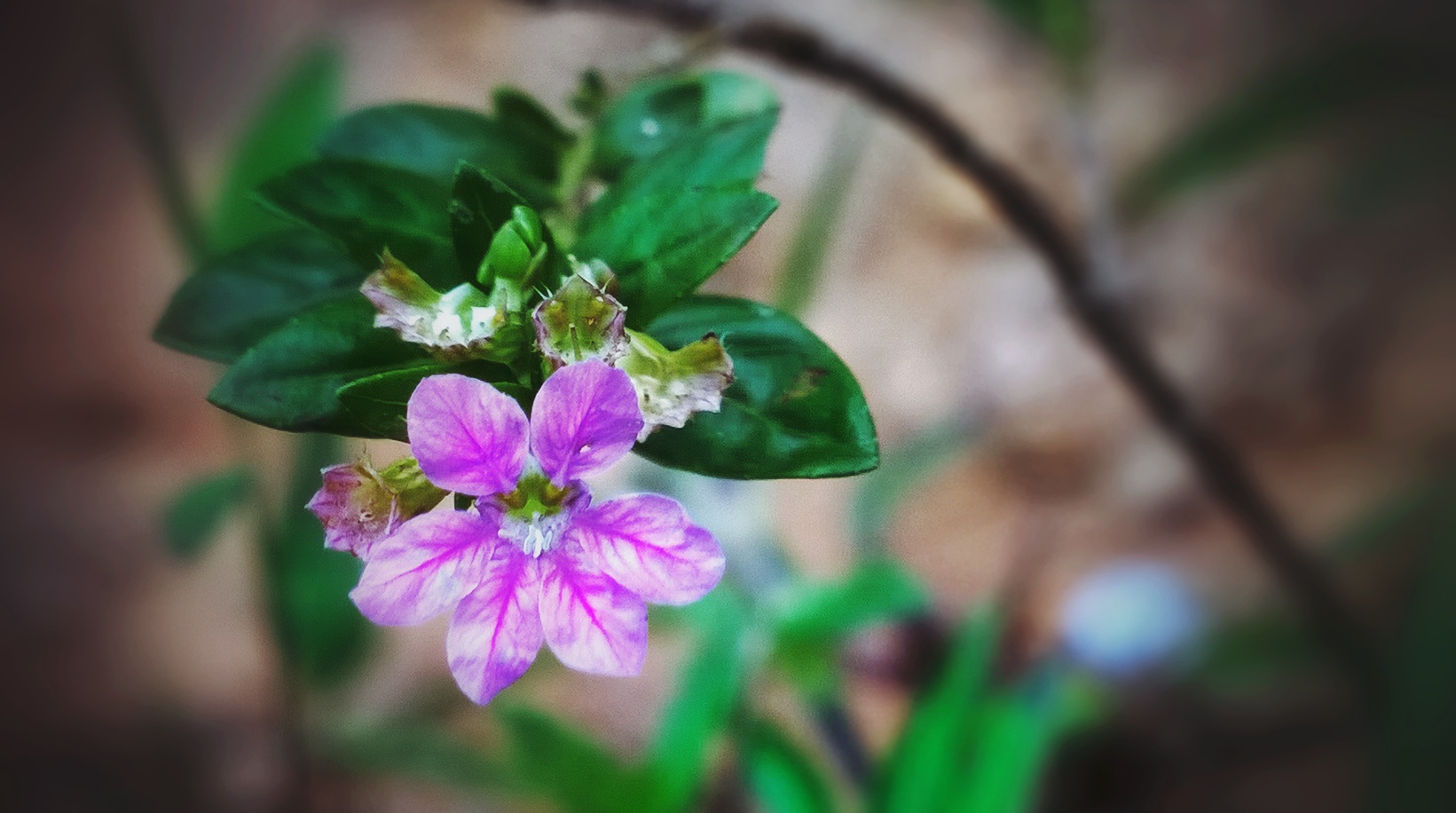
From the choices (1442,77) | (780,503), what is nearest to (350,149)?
(780,503)

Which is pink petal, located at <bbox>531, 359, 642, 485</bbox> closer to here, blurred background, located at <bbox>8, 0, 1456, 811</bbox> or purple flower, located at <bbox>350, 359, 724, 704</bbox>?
purple flower, located at <bbox>350, 359, 724, 704</bbox>

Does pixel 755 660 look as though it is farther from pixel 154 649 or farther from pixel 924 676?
pixel 154 649

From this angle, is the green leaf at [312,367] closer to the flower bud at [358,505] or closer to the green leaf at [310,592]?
the flower bud at [358,505]

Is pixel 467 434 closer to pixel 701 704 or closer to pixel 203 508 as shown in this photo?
pixel 701 704

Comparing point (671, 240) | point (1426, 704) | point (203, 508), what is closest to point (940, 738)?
point (1426, 704)

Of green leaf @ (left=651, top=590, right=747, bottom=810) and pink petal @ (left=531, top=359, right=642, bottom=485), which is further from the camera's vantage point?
green leaf @ (left=651, top=590, right=747, bottom=810)

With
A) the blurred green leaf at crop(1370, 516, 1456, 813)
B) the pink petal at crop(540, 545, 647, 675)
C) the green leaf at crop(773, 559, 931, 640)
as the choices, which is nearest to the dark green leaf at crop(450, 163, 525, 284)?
the pink petal at crop(540, 545, 647, 675)

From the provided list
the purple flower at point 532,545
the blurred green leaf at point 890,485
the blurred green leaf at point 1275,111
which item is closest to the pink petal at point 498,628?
the purple flower at point 532,545

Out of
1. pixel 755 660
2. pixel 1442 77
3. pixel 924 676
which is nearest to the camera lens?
pixel 755 660
